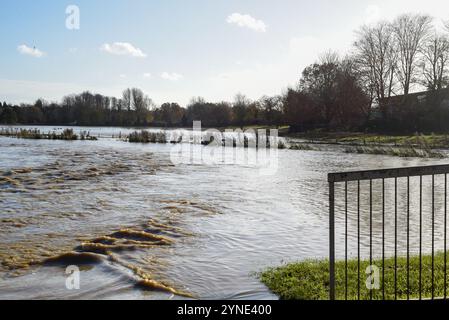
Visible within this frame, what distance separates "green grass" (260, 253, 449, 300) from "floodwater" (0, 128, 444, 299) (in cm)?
32

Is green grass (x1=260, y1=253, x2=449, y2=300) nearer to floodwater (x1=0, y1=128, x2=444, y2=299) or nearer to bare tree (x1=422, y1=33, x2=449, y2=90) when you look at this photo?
floodwater (x1=0, y1=128, x2=444, y2=299)

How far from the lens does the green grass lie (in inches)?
219

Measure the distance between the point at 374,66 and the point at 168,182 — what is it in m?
48.5

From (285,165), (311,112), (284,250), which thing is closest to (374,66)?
(311,112)

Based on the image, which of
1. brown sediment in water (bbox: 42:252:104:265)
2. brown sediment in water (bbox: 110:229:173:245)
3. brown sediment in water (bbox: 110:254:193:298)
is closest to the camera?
brown sediment in water (bbox: 110:254:193:298)

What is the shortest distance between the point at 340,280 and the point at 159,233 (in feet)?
17.8

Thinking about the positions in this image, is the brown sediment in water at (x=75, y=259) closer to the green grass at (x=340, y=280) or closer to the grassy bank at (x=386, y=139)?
the green grass at (x=340, y=280)

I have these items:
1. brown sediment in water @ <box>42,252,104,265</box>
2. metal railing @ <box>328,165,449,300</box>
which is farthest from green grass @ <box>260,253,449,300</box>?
brown sediment in water @ <box>42,252,104,265</box>

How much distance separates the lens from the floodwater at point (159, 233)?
22.3ft

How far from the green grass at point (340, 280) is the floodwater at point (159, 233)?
0.32m

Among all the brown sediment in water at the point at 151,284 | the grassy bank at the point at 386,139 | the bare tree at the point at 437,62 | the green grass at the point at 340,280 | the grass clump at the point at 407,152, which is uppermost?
the bare tree at the point at 437,62

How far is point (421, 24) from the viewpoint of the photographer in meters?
56.9

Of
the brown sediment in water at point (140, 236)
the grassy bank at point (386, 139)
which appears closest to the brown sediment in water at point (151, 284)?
the brown sediment in water at point (140, 236)
